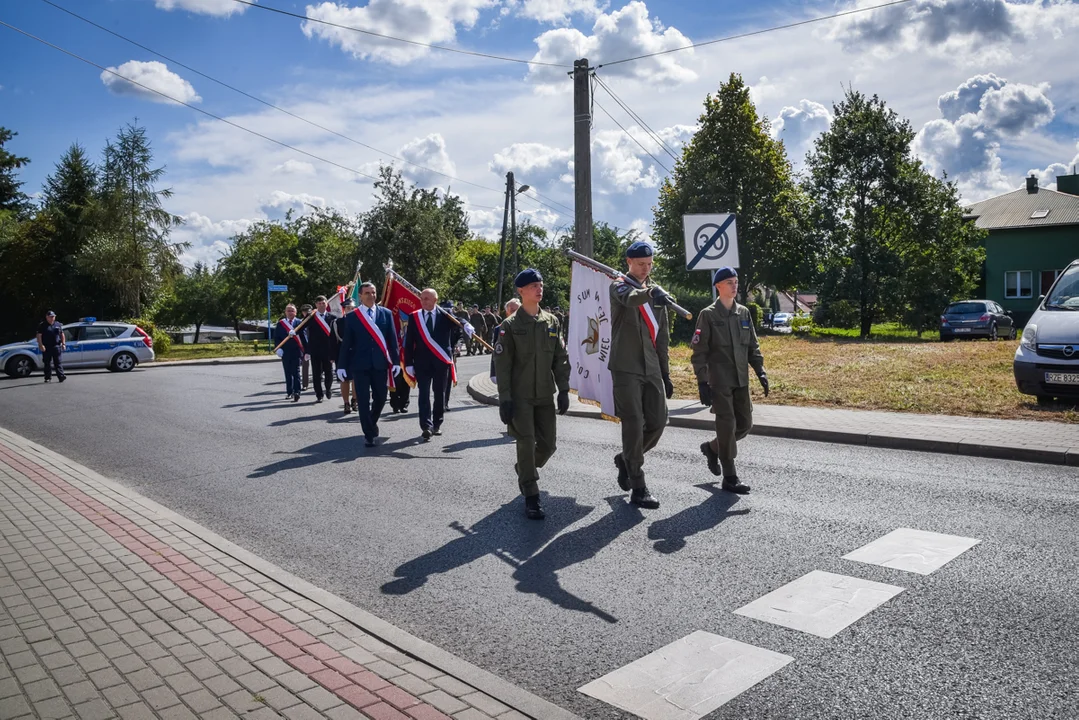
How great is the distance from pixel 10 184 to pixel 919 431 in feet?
205

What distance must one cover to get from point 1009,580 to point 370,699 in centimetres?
358

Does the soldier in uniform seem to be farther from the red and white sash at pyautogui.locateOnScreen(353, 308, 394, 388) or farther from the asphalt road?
the red and white sash at pyautogui.locateOnScreen(353, 308, 394, 388)

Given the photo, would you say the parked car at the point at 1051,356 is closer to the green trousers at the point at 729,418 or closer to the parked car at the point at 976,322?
the green trousers at the point at 729,418

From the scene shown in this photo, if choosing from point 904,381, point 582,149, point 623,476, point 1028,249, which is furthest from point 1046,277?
point 623,476

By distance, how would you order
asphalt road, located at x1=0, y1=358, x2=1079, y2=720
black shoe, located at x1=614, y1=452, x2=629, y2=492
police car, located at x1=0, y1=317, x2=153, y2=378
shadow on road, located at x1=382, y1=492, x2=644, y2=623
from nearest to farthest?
asphalt road, located at x1=0, y1=358, x2=1079, y2=720 < shadow on road, located at x1=382, y1=492, x2=644, y2=623 < black shoe, located at x1=614, y1=452, x2=629, y2=492 < police car, located at x1=0, y1=317, x2=153, y2=378

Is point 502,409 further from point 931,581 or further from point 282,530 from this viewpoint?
point 931,581

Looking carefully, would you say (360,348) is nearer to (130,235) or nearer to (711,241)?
(711,241)

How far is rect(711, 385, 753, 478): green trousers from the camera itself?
7219mm

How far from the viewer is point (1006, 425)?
9.98 meters

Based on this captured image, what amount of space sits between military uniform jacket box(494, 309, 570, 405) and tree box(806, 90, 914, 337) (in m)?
31.0

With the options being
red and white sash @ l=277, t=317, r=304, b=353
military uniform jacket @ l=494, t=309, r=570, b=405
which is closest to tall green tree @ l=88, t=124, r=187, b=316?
red and white sash @ l=277, t=317, r=304, b=353

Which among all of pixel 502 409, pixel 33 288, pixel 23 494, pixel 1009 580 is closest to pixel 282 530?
pixel 502 409

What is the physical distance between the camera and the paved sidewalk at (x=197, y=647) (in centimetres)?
338

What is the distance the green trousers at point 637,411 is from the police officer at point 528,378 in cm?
47
